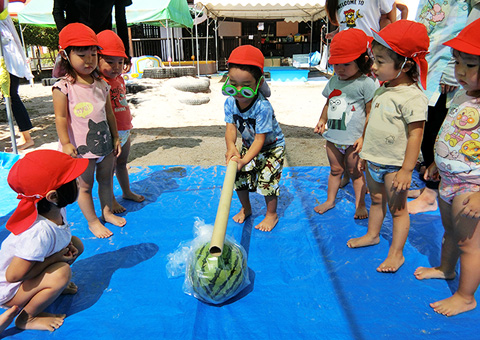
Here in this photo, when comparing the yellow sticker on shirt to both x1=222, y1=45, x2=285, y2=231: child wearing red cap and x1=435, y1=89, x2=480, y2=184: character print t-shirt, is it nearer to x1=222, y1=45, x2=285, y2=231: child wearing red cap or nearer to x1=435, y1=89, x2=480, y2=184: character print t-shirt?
x1=222, y1=45, x2=285, y2=231: child wearing red cap

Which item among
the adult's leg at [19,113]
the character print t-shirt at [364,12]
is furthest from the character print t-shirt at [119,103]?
the adult's leg at [19,113]

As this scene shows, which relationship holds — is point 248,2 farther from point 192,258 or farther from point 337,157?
point 192,258

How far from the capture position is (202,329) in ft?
5.81

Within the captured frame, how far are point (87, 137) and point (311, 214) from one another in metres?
1.92

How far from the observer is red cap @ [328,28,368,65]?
2.45 meters

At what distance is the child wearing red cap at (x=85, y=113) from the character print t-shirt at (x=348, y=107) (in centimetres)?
178

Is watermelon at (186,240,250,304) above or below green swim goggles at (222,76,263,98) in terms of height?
below

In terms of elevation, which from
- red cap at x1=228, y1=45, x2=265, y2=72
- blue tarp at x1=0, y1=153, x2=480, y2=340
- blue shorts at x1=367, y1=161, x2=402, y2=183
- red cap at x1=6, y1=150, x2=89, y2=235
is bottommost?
blue tarp at x1=0, y1=153, x2=480, y2=340

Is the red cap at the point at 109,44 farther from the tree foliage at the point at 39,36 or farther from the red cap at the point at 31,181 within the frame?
the tree foliage at the point at 39,36

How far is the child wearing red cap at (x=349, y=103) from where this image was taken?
2.48 meters

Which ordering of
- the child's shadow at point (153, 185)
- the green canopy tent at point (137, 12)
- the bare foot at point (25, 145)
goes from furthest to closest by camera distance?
the green canopy tent at point (137, 12) → the bare foot at point (25, 145) → the child's shadow at point (153, 185)

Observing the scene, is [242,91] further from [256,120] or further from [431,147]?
[431,147]

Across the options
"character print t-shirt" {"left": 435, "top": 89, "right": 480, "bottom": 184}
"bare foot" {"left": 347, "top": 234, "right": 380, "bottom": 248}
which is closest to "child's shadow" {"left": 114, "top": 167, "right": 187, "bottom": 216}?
"bare foot" {"left": 347, "top": 234, "right": 380, "bottom": 248}

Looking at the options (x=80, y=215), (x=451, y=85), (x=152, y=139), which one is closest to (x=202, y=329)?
(x=80, y=215)
